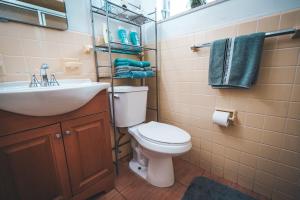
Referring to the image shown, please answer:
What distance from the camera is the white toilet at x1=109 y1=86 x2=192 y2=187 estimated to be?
986 millimetres

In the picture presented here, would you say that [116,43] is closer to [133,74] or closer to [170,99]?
[133,74]

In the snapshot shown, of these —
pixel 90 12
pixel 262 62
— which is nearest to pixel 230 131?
pixel 262 62

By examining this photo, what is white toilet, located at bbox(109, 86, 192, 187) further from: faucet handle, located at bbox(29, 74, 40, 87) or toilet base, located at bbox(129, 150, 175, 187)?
faucet handle, located at bbox(29, 74, 40, 87)

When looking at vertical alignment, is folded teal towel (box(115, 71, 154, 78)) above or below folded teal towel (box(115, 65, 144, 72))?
below

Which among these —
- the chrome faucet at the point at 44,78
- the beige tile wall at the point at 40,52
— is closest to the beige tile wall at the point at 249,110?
the beige tile wall at the point at 40,52

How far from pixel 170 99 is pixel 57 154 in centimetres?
105

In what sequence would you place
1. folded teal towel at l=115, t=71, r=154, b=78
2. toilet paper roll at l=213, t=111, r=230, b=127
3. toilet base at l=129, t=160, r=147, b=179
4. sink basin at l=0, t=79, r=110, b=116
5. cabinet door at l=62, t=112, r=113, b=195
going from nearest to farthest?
1. sink basin at l=0, t=79, r=110, b=116
2. cabinet door at l=62, t=112, r=113, b=195
3. toilet paper roll at l=213, t=111, r=230, b=127
4. folded teal towel at l=115, t=71, r=154, b=78
5. toilet base at l=129, t=160, r=147, b=179

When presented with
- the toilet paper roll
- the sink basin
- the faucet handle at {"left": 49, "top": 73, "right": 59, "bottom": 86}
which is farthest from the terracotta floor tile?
the faucet handle at {"left": 49, "top": 73, "right": 59, "bottom": 86}

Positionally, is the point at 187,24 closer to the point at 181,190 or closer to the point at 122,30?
the point at 122,30

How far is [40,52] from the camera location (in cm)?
96

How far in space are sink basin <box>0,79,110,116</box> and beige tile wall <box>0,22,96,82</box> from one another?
Result: 313 mm

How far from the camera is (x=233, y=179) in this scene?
1.19 metres

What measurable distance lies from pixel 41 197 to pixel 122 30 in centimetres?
134

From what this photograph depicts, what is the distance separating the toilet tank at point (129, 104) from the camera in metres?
1.21
